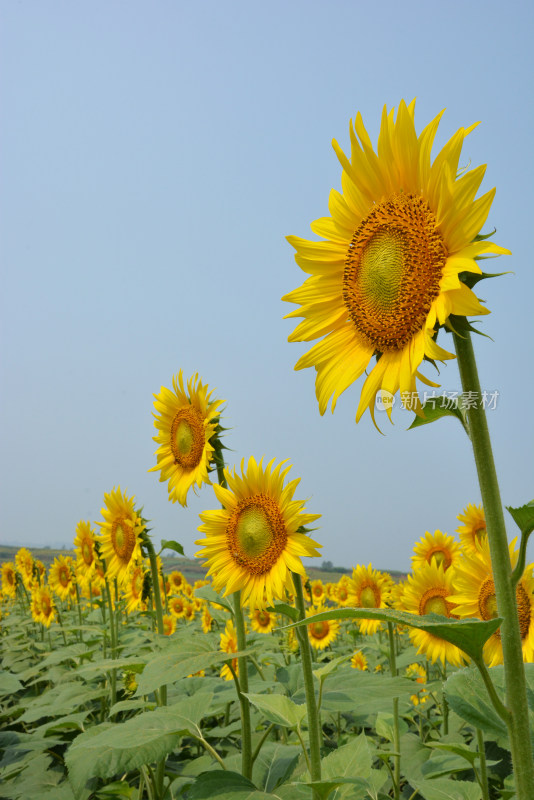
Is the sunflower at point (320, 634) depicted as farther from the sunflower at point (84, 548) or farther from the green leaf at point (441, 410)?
the green leaf at point (441, 410)

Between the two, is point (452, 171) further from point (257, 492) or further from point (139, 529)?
point (139, 529)

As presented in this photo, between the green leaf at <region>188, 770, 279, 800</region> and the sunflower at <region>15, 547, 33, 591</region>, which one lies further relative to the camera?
the sunflower at <region>15, 547, 33, 591</region>

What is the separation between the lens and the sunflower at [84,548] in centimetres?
636

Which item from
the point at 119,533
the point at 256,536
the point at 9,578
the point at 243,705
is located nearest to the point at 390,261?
the point at 256,536

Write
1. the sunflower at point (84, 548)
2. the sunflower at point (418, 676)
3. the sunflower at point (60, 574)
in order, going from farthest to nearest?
1. the sunflower at point (60, 574)
2. the sunflower at point (84, 548)
3. the sunflower at point (418, 676)

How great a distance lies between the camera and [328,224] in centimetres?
206

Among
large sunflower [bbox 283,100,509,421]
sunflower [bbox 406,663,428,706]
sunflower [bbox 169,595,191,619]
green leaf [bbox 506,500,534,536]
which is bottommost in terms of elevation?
sunflower [bbox 406,663,428,706]

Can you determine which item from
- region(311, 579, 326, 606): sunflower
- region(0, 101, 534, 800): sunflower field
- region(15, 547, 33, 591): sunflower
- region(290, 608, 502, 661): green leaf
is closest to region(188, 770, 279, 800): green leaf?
region(0, 101, 534, 800): sunflower field

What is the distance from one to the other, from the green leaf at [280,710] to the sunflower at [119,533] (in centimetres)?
219

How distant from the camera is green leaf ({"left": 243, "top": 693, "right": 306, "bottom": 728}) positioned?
2286 millimetres

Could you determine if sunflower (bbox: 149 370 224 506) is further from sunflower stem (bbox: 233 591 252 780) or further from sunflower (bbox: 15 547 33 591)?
sunflower (bbox: 15 547 33 591)

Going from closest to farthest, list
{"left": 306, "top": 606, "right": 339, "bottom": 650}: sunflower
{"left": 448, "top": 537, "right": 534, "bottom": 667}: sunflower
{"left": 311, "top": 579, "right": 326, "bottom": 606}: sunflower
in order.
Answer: {"left": 448, "top": 537, "right": 534, "bottom": 667}: sunflower
{"left": 306, "top": 606, "right": 339, "bottom": 650}: sunflower
{"left": 311, "top": 579, "right": 326, "bottom": 606}: sunflower

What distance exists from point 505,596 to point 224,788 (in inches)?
65.5

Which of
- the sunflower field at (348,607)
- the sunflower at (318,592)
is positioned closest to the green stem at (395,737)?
the sunflower field at (348,607)
